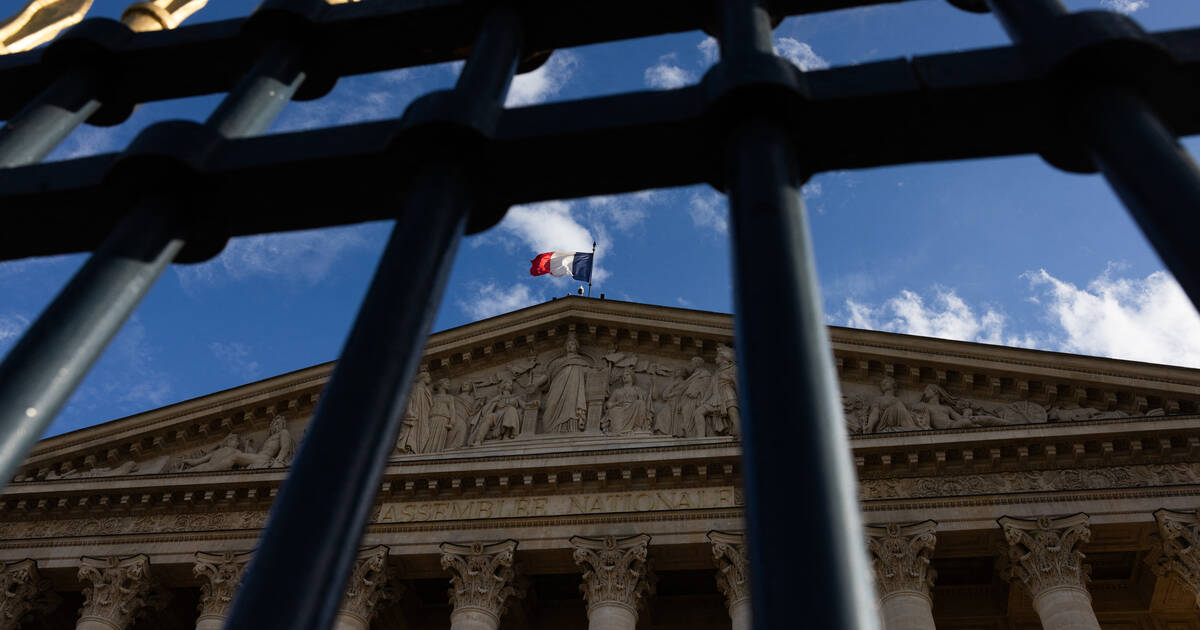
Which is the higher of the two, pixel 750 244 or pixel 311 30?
pixel 311 30

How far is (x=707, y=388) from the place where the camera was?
22641 millimetres

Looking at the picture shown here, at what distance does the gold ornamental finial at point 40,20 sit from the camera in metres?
6.06

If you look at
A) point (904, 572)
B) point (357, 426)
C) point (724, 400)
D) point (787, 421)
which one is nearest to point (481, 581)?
point (724, 400)

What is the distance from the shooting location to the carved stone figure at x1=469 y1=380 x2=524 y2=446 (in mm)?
22844

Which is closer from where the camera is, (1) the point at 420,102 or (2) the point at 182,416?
(1) the point at 420,102

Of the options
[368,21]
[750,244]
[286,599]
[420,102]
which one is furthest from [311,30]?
[286,599]

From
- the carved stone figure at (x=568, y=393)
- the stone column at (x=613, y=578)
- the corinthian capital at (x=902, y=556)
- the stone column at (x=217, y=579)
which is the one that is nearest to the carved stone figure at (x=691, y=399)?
the carved stone figure at (x=568, y=393)

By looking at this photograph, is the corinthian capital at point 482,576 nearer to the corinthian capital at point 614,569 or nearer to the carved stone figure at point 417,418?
the corinthian capital at point 614,569

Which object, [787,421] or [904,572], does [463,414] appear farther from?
[787,421]

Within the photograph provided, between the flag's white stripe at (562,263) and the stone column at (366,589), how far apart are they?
13776 mm

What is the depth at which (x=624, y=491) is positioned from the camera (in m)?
20.5

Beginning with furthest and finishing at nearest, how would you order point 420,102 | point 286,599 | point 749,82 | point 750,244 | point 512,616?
point 512,616 → point 420,102 → point 749,82 → point 750,244 → point 286,599

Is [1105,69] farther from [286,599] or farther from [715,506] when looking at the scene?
[715,506]

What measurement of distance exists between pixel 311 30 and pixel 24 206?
1561mm
